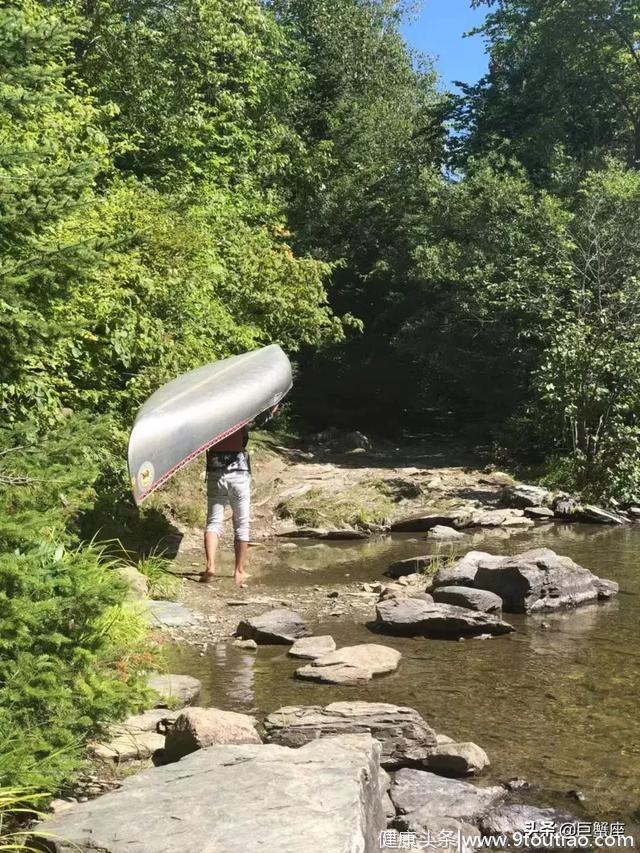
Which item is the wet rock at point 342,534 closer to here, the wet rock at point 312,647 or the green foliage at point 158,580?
the green foliage at point 158,580

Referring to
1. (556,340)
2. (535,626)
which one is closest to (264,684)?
(535,626)

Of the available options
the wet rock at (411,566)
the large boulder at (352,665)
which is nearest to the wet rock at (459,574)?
the wet rock at (411,566)

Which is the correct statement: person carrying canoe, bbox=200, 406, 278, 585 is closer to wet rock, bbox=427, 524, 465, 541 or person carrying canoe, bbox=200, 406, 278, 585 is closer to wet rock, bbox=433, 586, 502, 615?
wet rock, bbox=433, 586, 502, 615

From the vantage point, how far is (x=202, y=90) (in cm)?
2292

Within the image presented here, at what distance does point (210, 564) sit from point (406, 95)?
1018 inches

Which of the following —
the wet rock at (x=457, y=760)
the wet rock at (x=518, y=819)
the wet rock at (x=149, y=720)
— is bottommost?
the wet rock at (x=518, y=819)

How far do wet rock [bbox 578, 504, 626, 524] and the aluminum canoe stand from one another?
200 inches

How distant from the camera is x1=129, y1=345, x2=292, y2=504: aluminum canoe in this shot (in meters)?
7.80

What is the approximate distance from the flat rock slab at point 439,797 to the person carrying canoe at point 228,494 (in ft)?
14.3

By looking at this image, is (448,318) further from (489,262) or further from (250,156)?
(250,156)

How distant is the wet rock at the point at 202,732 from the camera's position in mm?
4539

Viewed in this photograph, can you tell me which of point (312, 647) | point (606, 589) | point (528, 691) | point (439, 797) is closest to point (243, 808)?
point (439, 797)

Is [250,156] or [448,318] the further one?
[250,156]

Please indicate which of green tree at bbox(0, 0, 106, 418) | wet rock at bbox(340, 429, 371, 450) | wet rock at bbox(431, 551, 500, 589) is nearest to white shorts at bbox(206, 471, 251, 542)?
wet rock at bbox(431, 551, 500, 589)
